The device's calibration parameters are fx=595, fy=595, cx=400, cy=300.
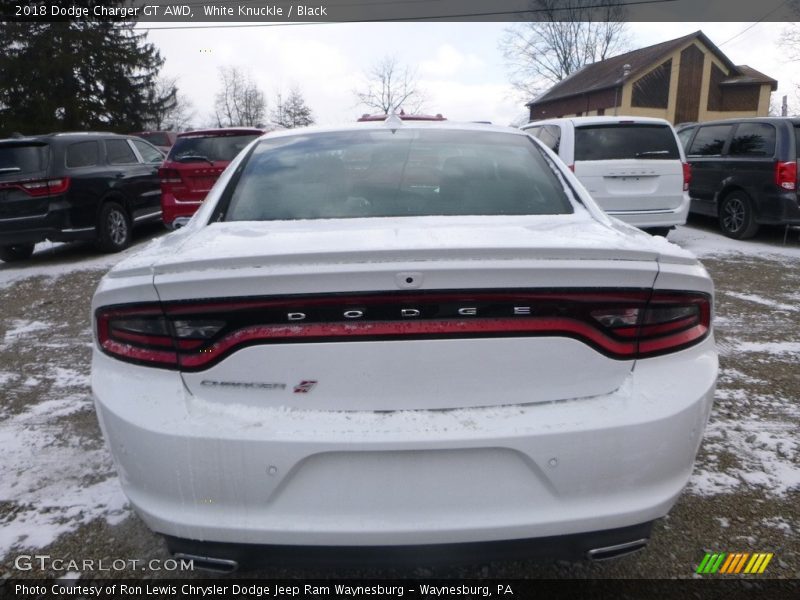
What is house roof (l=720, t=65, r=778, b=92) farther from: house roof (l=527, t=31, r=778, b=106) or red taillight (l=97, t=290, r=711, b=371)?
red taillight (l=97, t=290, r=711, b=371)

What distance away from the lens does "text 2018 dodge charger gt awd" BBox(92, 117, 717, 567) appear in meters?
1.56

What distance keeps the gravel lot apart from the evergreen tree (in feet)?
88.6

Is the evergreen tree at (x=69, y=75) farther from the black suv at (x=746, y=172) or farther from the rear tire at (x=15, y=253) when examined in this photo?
the black suv at (x=746, y=172)

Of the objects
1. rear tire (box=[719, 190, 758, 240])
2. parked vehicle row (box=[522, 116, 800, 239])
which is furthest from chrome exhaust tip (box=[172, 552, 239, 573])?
rear tire (box=[719, 190, 758, 240])

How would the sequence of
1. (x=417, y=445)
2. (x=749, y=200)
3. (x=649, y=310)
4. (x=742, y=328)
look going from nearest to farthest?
1. (x=417, y=445)
2. (x=649, y=310)
3. (x=742, y=328)
4. (x=749, y=200)

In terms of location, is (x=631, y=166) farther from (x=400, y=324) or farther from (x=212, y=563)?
(x=212, y=563)

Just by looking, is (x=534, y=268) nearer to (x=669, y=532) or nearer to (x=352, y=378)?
(x=352, y=378)

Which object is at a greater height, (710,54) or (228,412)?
(710,54)

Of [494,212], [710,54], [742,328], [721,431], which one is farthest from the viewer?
[710,54]

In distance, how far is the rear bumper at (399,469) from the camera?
155 cm

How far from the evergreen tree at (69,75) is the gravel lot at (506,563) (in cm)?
2700

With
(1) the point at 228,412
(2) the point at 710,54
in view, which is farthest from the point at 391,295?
(2) the point at 710,54

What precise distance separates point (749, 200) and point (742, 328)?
461 cm

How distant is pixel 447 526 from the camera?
157cm
